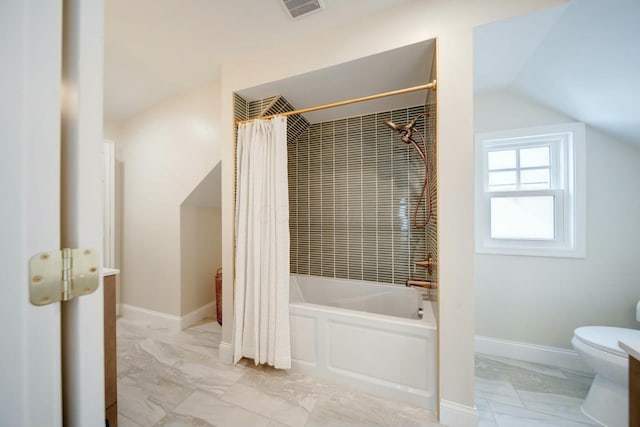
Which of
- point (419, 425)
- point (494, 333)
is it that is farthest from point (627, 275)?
point (419, 425)

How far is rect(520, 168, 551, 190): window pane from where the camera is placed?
6.22 ft

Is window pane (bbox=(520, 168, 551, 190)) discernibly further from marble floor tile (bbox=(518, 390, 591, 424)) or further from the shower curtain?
the shower curtain

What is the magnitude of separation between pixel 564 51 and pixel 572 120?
627mm

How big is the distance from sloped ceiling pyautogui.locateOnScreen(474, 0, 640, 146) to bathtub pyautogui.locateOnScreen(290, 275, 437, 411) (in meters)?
1.69

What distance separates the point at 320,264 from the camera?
254 cm

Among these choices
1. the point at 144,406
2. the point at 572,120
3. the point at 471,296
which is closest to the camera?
the point at 471,296

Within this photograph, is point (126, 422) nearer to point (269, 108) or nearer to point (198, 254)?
point (198, 254)

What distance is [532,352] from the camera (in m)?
1.83

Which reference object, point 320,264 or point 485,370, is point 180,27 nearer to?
point 320,264

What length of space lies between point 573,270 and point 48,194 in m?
2.75

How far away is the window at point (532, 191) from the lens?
1.73 m

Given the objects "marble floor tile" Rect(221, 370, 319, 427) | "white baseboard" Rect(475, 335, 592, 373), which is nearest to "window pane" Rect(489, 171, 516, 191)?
"white baseboard" Rect(475, 335, 592, 373)

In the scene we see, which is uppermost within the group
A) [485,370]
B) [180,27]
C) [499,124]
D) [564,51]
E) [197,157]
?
[180,27]

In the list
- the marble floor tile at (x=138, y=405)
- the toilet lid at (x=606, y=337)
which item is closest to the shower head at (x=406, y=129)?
the toilet lid at (x=606, y=337)
